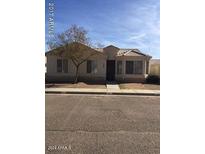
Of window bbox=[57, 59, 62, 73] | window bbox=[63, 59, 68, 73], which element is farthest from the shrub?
window bbox=[57, 59, 62, 73]

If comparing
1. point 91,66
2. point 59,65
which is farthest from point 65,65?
point 91,66

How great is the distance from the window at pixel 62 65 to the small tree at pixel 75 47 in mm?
1338

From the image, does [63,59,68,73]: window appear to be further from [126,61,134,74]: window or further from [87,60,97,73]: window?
[126,61,134,74]: window

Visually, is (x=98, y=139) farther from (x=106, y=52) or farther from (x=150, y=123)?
(x=106, y=52)

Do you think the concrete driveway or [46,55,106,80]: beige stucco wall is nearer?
the concrete driveway

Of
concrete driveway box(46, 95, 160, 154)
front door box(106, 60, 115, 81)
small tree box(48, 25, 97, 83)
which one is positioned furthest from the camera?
front door box(106, 60, 115, 81)

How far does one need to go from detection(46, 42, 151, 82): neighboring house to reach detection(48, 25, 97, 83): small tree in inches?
44.1

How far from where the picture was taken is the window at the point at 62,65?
81.1 ft

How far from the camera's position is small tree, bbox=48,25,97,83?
70.1 feet

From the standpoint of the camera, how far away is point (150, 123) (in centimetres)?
838

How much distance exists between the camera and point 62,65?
24812mm

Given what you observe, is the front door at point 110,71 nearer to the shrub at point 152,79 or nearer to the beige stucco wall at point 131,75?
the beige stucco wall at point 131,75
